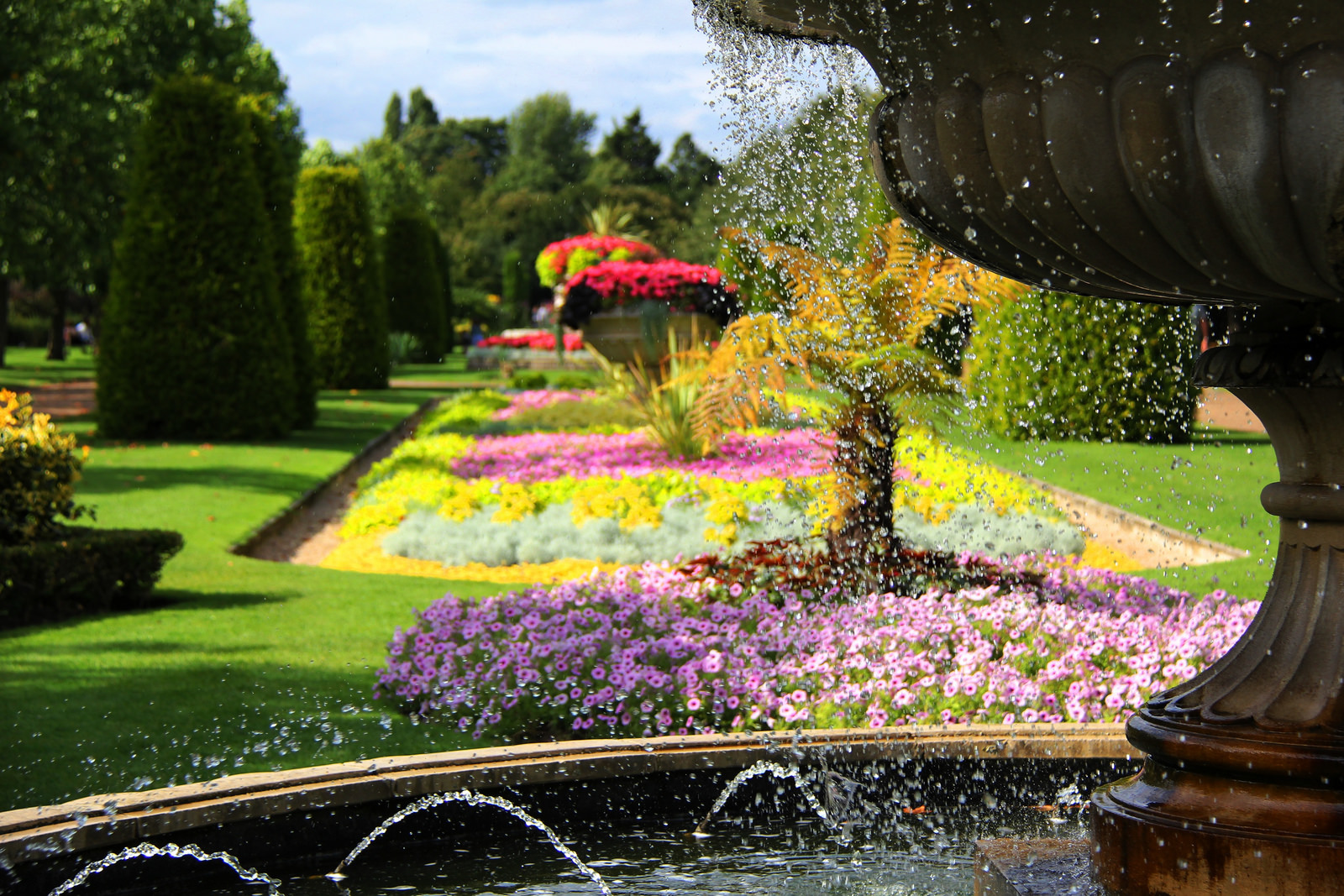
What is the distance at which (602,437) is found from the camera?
1306cm

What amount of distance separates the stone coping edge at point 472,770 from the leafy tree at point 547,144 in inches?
2295

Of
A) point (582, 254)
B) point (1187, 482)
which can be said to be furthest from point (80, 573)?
point (582, 254)

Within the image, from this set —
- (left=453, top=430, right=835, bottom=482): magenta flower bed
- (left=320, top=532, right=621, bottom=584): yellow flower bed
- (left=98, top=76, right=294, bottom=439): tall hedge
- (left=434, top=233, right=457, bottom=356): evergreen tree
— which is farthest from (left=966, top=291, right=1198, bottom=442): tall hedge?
(left=434, top=233, right=457, bottom=356): evergreen tree

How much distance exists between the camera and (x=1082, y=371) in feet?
43.5

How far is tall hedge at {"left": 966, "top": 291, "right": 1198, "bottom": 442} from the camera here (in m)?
12.9

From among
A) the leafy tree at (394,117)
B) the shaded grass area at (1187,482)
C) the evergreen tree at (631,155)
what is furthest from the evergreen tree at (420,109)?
the shaded grass area at (1187,482)

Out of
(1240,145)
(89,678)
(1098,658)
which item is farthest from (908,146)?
(89,678)

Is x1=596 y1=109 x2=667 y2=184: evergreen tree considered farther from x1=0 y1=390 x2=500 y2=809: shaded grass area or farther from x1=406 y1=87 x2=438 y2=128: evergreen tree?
x1=0 y1=390 x2=500 y2=809: shaded grass area

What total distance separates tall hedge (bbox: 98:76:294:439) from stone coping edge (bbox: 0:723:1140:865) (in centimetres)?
1284

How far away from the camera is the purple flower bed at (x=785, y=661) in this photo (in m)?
3.88

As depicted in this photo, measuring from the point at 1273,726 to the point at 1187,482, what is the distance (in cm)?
988

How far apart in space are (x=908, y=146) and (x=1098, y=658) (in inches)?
105

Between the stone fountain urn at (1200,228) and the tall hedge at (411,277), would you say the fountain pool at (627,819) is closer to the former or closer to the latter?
the stone fountain urn at (1200,228)

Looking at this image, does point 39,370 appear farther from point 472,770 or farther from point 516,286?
point 472,770
